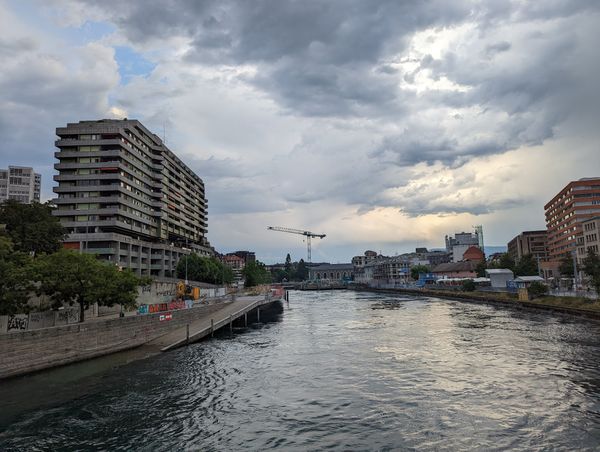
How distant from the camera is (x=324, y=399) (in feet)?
99.6

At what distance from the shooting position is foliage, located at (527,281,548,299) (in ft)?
310

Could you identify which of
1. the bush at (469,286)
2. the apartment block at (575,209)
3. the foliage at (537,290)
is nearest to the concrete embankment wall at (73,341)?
the foliage at (537,290)

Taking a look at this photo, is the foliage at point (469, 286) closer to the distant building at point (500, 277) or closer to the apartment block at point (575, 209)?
the distant building at point (500, 277)

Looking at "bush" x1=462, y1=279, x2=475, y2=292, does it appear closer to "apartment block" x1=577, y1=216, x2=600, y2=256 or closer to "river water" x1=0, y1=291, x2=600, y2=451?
"apartment block" x1=577, y1=216, x2=600, y2=256

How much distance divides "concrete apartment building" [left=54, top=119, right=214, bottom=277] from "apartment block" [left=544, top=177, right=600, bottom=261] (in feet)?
474

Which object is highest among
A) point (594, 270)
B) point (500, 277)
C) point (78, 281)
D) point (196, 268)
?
point (196, 268)

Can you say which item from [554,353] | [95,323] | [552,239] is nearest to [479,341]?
[554,353]

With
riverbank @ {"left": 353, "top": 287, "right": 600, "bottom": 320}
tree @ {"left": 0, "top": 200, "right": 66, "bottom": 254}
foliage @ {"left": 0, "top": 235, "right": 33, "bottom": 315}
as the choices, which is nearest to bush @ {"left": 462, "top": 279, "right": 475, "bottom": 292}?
riverbank @ {"left": 353, "top": 287, "right": 600, "bottom": 320}

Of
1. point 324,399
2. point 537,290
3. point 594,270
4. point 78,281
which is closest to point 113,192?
point 78,281

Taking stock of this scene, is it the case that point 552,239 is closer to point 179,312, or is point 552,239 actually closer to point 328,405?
point 179,312

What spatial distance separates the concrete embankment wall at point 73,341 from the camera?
35.7 m

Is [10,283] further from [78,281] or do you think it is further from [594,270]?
[594,270]

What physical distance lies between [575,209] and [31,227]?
565 ft

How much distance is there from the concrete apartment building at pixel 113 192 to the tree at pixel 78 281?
205ft
